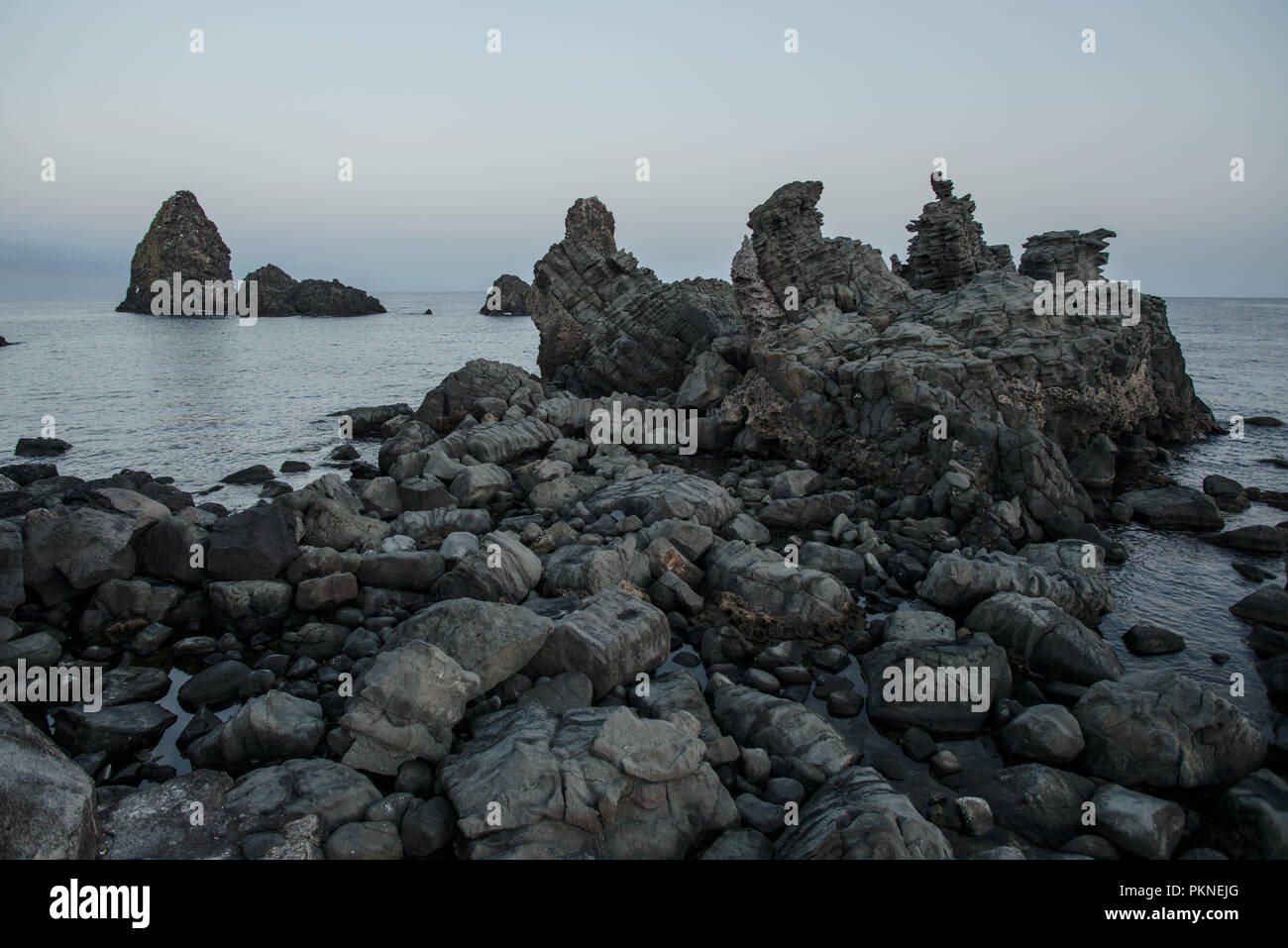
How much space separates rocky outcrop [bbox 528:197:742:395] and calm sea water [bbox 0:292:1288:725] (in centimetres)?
1042

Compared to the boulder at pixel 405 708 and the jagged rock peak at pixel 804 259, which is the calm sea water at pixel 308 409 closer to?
the boulder at pixel 405 708

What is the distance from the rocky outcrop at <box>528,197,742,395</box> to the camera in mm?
37250

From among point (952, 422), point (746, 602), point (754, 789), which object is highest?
point (952, 422)

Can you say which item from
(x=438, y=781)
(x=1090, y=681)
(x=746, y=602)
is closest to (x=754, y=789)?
(x=438, y=781)

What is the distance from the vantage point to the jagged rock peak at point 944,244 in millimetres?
35312

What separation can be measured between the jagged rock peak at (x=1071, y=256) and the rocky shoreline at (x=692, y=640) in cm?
624

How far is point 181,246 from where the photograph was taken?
450ft

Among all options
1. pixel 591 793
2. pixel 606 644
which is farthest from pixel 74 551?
pixel 591 793

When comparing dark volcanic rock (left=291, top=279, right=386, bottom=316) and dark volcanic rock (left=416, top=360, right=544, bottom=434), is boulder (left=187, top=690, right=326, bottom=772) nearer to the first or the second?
dark volcanic rock (left=416, top=360, right=544, bottom=434)

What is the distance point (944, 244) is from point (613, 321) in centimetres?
1846

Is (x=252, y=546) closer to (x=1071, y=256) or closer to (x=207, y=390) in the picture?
(x=1071, y=256)

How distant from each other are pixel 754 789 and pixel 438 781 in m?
4.11

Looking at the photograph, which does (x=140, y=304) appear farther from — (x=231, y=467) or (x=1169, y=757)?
(x=1169, y=757)

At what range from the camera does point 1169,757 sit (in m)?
9.17
